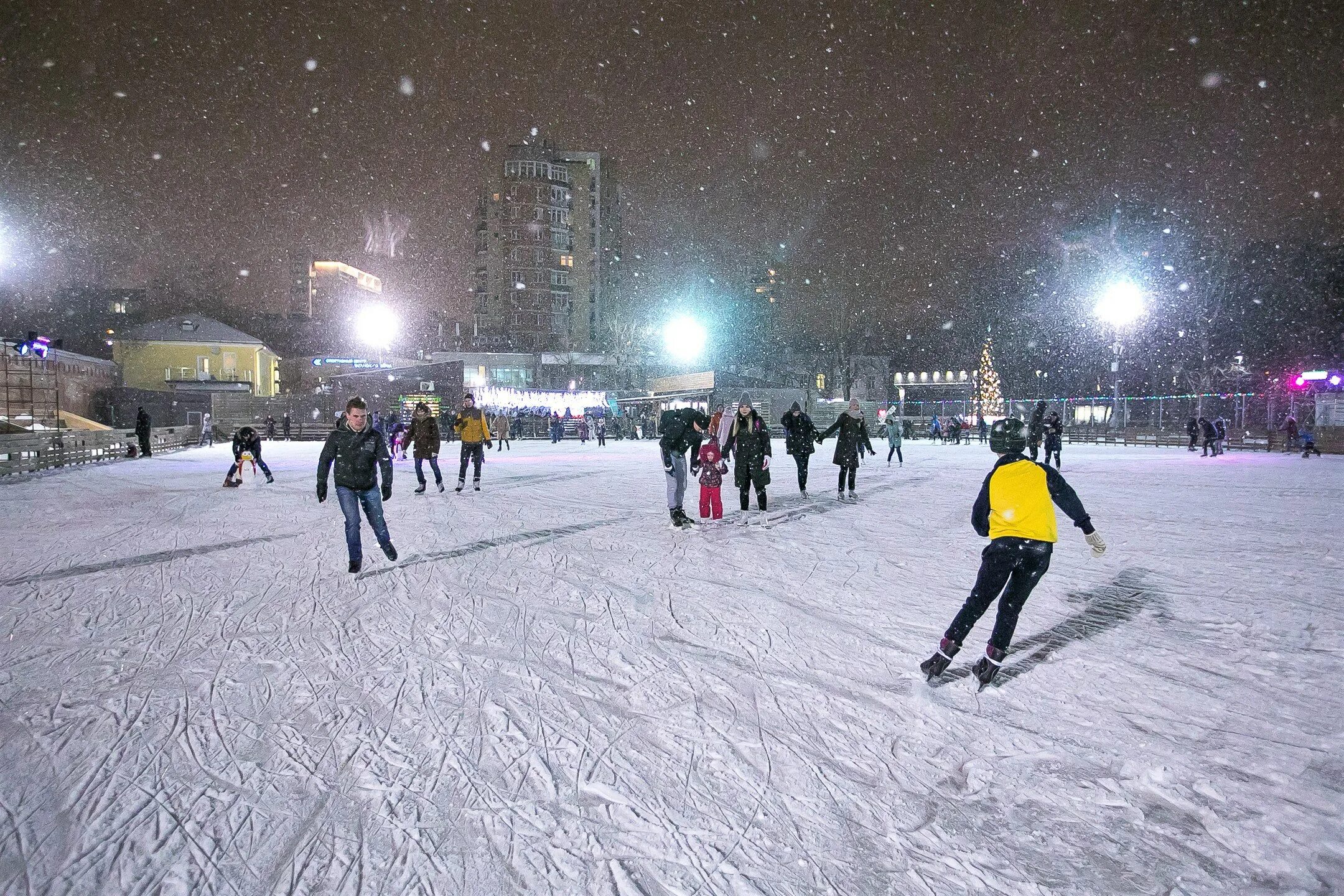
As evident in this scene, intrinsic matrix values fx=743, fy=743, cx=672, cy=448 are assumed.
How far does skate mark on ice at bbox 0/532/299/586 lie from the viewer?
603 centimetres

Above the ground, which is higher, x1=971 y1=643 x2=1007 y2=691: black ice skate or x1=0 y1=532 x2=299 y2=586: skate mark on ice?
x1=971 y1=643 x2=1007 y2=691: black ice skate

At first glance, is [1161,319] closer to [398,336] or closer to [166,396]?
[166,396]

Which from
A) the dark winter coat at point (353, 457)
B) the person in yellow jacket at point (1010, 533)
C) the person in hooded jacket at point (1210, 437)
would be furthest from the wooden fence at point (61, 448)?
the person in hooded jacket at point (1210, 437)

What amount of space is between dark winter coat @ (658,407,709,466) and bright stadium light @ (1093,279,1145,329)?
31.8 metres

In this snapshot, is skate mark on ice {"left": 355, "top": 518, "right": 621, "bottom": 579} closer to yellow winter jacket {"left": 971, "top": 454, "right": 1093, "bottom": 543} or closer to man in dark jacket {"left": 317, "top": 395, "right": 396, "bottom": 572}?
man in dark jacket {"left": 317, "top": 395, "right": 396, "bottom": 572}

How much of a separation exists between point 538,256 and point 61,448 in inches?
2328

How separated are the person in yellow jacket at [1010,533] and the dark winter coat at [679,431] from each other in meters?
4.93

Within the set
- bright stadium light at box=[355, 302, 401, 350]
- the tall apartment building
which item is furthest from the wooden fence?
the tall apartment building

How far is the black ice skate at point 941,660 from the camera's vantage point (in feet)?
12.1

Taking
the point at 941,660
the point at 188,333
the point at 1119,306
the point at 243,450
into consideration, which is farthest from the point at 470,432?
the point at 188,333

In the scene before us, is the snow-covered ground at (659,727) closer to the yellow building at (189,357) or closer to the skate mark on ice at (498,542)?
the skate mark on ice at (498,542)

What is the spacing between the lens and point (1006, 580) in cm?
358

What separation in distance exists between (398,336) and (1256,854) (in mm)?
87188

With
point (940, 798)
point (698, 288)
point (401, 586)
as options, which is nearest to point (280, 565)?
point (401, 586)
